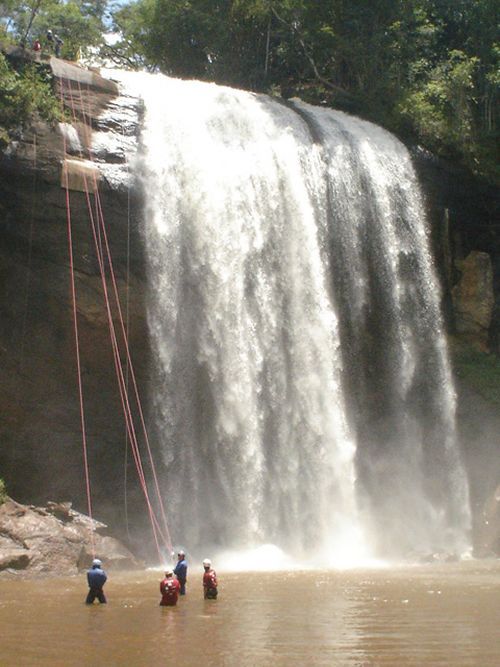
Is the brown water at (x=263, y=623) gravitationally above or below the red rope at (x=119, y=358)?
below

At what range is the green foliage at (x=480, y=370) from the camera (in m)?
31.2

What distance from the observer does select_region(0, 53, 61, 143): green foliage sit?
25.7 m

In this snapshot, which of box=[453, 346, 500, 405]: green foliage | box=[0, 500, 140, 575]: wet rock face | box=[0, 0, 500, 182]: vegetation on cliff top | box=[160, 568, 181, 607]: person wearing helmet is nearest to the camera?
box=[160, 568, 181, 607]: person wearing helmet

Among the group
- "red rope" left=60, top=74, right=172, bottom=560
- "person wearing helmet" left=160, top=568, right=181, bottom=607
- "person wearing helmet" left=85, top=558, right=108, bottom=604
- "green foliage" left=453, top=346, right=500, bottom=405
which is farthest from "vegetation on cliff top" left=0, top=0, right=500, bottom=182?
"person wearing helmet" left=160, top=568, right=181, bottom=607

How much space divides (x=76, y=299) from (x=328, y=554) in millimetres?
9211

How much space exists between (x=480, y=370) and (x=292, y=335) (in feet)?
25.0

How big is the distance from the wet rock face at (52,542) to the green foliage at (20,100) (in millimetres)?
9695

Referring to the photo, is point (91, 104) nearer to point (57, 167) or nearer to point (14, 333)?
point (57, 167)

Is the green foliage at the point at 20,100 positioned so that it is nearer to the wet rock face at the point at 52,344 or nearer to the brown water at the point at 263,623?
the wet rock face at the point at 52,344

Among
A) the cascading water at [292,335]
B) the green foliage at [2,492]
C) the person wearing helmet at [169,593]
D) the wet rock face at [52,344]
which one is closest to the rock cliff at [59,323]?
the wet rock face at [52,344]

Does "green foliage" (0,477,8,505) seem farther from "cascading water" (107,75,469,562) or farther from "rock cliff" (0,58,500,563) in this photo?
"cascading water" (107,75,469,562)

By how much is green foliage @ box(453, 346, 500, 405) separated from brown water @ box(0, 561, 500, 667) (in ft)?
39.4

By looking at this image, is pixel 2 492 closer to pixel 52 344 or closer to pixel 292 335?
pixel 52 344

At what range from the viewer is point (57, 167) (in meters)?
25.5
